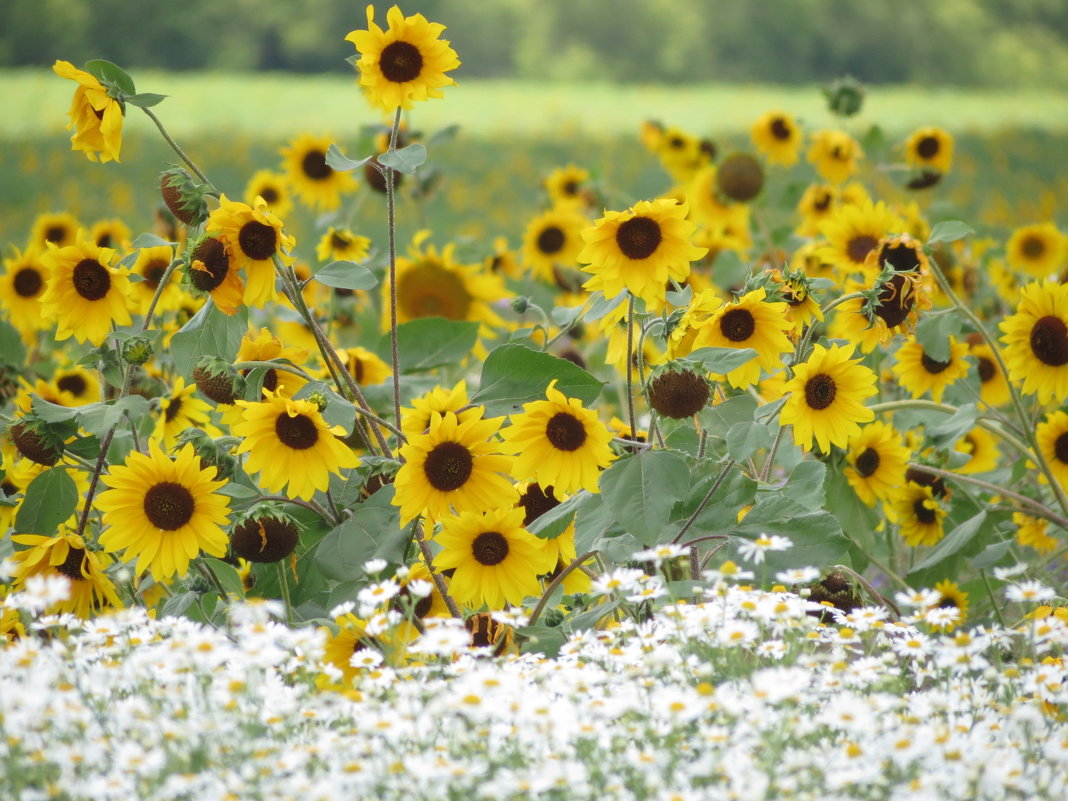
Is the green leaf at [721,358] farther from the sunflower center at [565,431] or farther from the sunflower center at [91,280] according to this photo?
the sunflower center at [91,280]

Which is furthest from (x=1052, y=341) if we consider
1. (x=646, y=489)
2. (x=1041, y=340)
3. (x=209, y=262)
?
(x=209, y=262)

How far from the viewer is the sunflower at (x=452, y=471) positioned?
1.66 meters

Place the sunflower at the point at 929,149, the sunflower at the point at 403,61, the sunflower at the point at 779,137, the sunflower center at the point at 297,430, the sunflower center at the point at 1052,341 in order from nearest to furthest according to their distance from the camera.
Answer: the sunflower center at the point at 297,430
the sunflower at the point at 403,61
the sunflower center at the point at 1052,341
the sunflower at the point at 929,149
the sunflower at the point at 779,137

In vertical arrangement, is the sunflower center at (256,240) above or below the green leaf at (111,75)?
below

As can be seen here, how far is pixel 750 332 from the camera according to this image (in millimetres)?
1726

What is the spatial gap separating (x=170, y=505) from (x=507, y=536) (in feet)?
1.55

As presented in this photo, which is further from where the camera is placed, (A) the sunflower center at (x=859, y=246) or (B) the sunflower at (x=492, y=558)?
(A) the sunflower center at (x=859, y=246)

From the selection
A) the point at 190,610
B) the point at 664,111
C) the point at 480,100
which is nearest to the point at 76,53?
the point at 480,100

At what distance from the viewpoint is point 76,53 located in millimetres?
19781

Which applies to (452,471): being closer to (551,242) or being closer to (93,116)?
(93,116)

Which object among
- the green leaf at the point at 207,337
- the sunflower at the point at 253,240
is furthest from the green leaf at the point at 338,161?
the green leaf at the point at 207,337

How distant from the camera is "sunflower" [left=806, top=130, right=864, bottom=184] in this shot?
3.46 metres

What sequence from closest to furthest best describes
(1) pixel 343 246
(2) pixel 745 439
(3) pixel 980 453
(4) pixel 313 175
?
(2) pixel 745 439, (1) pixel 343 246, (3) pixel 980 453, (4) pixel 313 175

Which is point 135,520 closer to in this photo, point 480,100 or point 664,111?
point 664,111
